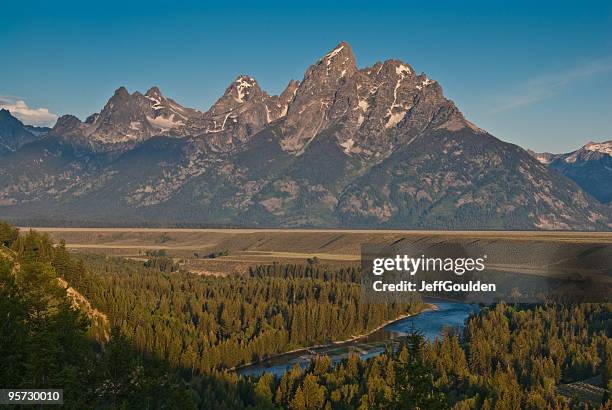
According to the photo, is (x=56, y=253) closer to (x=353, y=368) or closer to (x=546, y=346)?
(x=353, y=368)

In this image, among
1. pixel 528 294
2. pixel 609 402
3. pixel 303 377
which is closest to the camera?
pixel 609 402

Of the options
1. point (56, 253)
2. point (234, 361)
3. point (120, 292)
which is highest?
point (56, 253)

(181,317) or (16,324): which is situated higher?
(16,324)

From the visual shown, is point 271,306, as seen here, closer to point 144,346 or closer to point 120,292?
point 120,292

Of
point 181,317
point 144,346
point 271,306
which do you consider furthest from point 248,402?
point 271,306

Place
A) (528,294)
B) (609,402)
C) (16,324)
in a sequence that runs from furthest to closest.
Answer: (528,294), (609,402), (16,324)

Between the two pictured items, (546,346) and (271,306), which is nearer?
(546,346)
